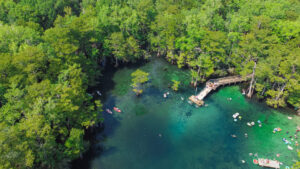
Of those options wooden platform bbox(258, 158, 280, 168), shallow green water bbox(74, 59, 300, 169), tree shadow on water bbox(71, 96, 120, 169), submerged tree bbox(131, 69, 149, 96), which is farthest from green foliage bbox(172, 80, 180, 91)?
wooden platform bbox(258, 158, 280, 168)

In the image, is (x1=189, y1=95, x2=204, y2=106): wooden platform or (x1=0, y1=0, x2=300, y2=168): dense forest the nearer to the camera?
(x1=0, y1=0, x2=300, y2=168): dense forest

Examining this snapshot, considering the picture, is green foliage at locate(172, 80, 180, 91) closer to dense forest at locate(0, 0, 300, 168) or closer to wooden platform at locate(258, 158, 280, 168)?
dense forest at locate(0, 0, 300, 168)

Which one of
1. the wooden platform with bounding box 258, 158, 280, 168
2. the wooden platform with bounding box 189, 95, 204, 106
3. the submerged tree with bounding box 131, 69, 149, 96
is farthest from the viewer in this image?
the submerged tree with bounding box 131, 69, 149, 96

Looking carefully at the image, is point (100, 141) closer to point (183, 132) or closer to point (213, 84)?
point (183, 132)

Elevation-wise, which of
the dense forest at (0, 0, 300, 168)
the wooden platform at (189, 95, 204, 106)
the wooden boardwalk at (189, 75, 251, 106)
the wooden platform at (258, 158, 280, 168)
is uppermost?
the dense forest at (0, 0, 300, 168)

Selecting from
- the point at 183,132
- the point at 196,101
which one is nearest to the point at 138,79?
the point at 196,101

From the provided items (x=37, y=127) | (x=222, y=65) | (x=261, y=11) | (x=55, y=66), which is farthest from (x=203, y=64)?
(x=37, y=127)
